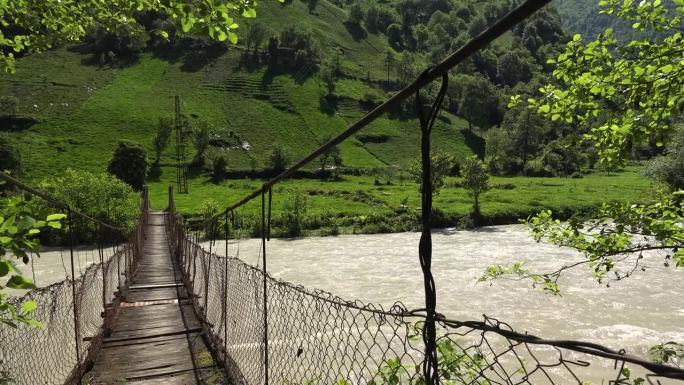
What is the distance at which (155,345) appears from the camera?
5777 mm

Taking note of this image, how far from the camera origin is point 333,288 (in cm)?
2022

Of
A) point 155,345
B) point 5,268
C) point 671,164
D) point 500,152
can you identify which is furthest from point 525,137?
point 5,268

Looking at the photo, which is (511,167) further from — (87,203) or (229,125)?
(87,203)

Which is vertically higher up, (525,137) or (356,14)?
(356,14)

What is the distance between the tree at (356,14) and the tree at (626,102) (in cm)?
15040

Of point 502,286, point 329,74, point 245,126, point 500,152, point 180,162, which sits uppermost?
point 329,74

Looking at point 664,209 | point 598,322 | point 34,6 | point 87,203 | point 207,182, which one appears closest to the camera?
point 664,209

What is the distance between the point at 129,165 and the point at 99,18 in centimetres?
5324

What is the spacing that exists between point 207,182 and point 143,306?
178ft

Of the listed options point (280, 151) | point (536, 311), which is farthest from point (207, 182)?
point (536, 311)

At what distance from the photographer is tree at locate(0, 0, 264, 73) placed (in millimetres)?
3412

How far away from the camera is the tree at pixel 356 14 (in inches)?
5664

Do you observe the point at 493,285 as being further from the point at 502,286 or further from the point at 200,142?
the point at 200,142

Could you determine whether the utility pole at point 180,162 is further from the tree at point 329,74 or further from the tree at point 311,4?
the tree at point 311,4
